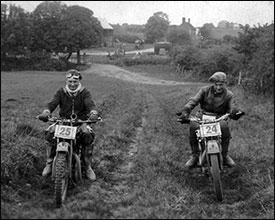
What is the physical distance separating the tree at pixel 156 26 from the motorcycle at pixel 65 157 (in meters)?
74.4

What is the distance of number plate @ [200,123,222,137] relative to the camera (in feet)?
19.7

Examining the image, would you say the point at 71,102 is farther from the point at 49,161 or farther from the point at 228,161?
the point at 228,161

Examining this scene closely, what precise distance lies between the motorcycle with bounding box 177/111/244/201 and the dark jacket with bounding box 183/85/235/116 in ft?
0.74

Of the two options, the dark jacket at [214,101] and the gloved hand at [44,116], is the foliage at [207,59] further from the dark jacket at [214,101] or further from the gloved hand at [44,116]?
the gloved hand at [44,116]

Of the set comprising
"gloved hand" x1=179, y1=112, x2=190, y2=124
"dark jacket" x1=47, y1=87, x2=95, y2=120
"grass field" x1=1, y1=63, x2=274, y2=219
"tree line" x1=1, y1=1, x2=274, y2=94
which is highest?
"tree line" x1=1, y1=1, x2=274, y2=94

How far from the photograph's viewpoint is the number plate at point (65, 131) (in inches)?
221

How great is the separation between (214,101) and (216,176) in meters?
1.56

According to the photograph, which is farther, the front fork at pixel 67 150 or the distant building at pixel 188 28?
the distant building at pixel 188 28

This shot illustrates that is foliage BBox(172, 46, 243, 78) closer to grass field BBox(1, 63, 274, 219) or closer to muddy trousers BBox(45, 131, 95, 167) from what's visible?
grass field BBox(1, 63, 274, 219)

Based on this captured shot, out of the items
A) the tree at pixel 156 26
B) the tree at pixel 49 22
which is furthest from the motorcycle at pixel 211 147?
the tree at pixel 156 26

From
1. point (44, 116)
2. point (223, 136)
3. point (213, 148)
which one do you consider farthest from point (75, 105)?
point (223, 136)

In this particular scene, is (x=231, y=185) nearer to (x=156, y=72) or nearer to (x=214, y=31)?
(x=156, y=72)

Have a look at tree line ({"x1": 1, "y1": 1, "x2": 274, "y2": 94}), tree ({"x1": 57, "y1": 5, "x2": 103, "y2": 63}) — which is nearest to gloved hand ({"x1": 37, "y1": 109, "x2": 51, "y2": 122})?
tree line ({"x1": 1, "y1": 1, "x2": 274, "y2": 94})

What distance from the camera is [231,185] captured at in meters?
6.27
